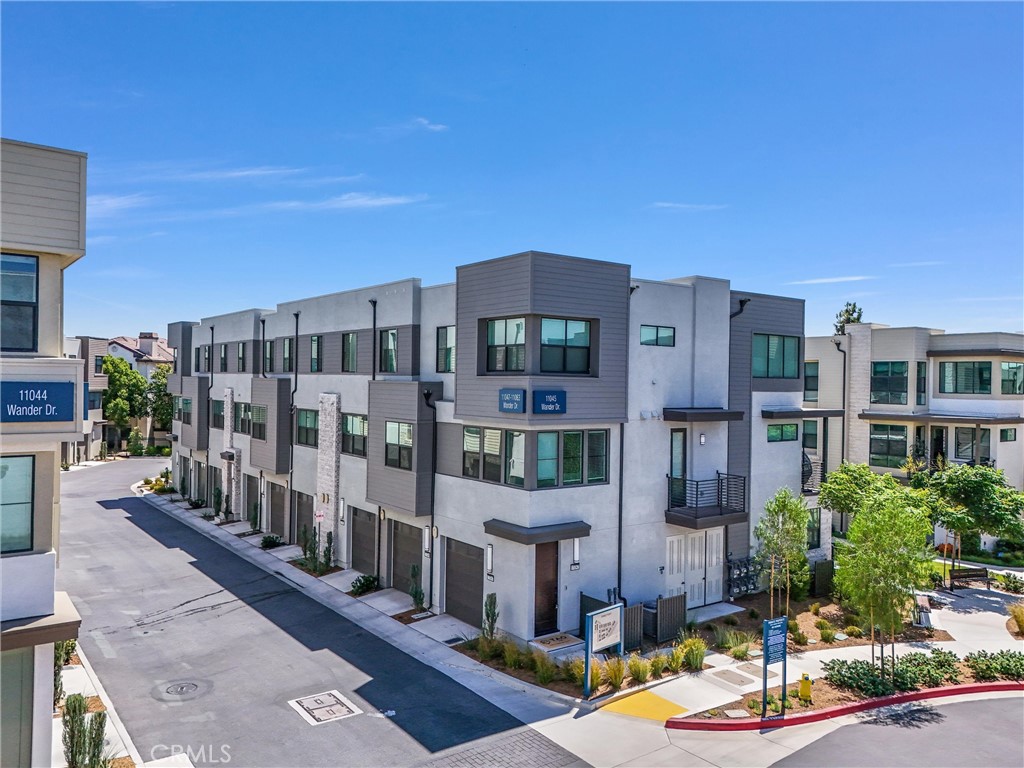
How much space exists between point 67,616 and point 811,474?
25.0 metres

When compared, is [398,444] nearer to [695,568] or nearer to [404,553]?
[404,553]

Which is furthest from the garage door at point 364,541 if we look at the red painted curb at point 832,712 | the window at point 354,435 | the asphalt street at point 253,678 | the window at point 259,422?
the red painted curb at point 832,712

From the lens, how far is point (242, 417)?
36.5 metres

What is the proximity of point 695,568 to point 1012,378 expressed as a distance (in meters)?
23.7

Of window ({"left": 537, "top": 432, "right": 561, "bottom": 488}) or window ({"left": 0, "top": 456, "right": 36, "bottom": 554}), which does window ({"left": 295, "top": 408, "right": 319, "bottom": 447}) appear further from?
window ({"left": 0, "top": 456, "right": 36, "bottom": 554})

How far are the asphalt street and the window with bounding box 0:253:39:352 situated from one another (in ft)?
27.0

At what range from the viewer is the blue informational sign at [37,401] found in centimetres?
1077

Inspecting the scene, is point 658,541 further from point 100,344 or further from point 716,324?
point 100,344

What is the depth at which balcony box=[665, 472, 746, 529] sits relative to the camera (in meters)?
21.4

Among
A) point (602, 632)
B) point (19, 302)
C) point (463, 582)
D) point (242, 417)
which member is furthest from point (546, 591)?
point (242, 417)

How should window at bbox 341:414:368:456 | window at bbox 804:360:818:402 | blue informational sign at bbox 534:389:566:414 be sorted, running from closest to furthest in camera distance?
blue informational sign at bbox 534:389:566:414, window at bbox 341:414:368:456, window at bbox 804:360:818:402

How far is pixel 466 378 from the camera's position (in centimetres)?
2056

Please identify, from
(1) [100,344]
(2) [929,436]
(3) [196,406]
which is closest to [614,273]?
(2) [929,436]

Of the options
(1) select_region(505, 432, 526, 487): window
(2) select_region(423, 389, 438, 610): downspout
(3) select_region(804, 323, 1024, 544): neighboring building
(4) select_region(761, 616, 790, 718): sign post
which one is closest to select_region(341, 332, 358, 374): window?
(2) select_region(423, 389, 438, 610): downspout
